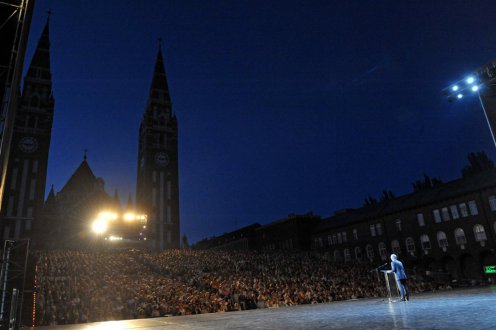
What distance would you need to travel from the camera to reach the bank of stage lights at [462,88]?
1449cm

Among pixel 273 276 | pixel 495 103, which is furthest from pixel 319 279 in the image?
pixel 495 103

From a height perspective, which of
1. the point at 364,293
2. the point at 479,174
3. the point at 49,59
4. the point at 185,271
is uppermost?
the point at 49,59

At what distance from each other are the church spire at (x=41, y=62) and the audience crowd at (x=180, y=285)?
40.4 metres

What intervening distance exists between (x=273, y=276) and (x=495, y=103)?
647 inches

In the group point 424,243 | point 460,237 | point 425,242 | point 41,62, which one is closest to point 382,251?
point 424,243

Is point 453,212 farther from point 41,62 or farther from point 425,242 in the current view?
point 41,62

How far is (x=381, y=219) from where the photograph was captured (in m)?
45.3

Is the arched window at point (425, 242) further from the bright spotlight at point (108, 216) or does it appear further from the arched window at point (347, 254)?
the bright spotlight at point (108, 216)

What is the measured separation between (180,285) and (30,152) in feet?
136

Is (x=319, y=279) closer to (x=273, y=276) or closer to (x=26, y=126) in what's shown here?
(x=273, y=276)

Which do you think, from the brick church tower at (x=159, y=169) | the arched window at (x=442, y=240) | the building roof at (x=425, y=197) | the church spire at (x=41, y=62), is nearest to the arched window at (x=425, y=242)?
the arched window at (x=442, y=240)

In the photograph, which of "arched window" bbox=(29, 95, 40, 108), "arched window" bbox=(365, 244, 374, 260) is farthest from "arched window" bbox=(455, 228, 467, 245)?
"arched window" bbox=(29, 95, 40, 108)

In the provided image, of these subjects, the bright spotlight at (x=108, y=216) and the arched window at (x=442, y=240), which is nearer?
the bright spotlight at (x=108, y=216)

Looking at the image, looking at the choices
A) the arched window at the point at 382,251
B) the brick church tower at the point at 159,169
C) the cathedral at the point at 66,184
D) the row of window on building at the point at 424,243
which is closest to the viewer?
the row of window on building at the point at 424,243
